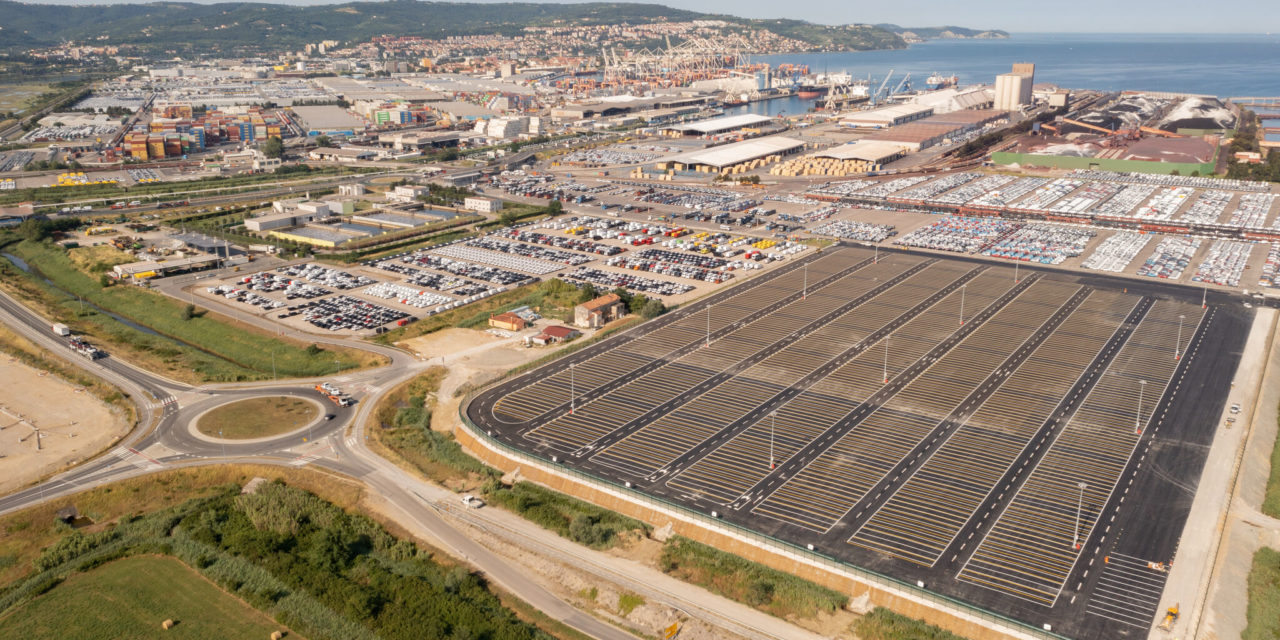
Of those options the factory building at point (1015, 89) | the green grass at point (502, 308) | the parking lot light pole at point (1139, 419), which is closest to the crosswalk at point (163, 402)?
the green grass at point (502, 308)

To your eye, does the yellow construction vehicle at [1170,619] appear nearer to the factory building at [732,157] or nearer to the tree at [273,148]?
the factory building at [732,157]

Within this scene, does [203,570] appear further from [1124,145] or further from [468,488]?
[1124,145]

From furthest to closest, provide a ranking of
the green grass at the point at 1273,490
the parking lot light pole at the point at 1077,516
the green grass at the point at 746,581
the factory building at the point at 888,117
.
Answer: the factory building at the point at 888,117 < the green grass at the point at 1273,490 < the parking lot light pole at the point at 1077,516 < the green grass at the point at 746,581

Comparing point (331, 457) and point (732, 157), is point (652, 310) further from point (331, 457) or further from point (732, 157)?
point (732, 157)

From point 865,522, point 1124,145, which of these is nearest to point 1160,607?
point 865,522

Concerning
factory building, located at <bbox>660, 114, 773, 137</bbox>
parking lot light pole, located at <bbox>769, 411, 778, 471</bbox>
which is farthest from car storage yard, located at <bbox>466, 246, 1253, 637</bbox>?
factory building, located at <bbox>660, 114, 773, 137</bbox>
